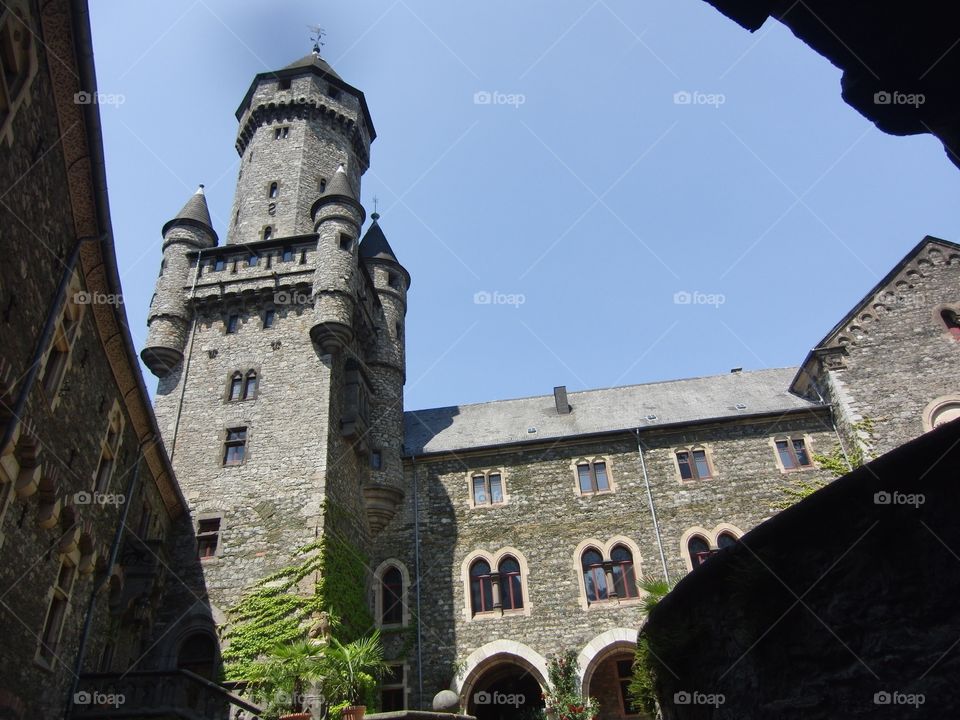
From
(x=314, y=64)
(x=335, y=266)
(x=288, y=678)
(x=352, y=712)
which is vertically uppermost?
(x=314, y=64)

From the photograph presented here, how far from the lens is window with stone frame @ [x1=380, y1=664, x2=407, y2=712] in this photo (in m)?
19.5

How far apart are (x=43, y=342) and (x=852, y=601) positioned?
970 cm

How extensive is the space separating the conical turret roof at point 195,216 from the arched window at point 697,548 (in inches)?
723

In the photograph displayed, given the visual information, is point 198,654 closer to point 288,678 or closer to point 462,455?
point 288,678

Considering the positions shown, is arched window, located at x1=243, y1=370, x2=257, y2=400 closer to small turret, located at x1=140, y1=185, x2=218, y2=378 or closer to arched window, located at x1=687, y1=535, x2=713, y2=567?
small turret, located at x1=140, y1=185, x2=218, y2=378

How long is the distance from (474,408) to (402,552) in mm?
7600

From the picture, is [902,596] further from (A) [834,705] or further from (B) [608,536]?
(B) [608,536]

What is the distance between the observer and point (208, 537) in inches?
709

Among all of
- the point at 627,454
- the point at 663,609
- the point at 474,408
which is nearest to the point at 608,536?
the point at 627,454

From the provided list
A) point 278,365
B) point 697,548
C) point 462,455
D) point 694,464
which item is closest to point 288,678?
point 278,365

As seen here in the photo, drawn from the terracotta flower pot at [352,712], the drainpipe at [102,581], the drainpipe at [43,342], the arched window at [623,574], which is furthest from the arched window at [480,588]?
the drainpipe at [43,342]

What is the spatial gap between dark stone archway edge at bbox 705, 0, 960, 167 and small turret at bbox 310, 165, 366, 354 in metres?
18.2

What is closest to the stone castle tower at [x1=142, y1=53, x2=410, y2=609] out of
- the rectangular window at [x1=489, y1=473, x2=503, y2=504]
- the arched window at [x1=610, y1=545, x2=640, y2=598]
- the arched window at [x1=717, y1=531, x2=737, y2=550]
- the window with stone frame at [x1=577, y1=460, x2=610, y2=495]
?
the rectangular window at [x1=489, y1=473, x2=503, y2=504]

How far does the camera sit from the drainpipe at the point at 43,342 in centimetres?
873
